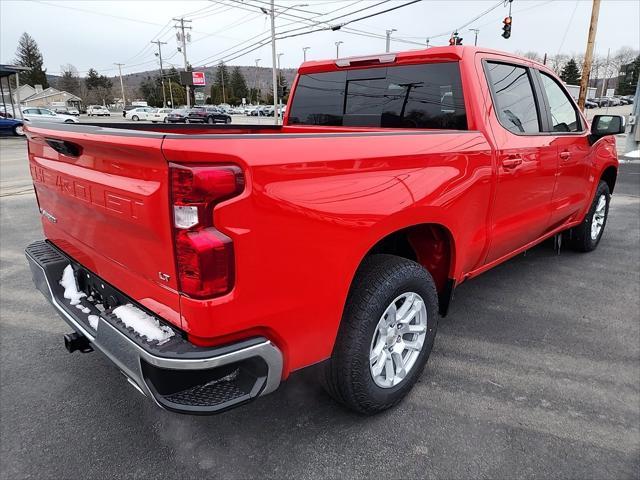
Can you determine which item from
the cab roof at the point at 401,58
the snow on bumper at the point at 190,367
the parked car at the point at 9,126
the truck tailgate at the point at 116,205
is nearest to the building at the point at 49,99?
the parked car at the point at 9,126

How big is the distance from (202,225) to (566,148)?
332 cm

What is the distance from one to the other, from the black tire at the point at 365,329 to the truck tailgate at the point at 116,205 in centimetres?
82

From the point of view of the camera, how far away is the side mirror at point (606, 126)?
4082 mm

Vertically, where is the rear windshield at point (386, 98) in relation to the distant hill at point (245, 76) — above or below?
below

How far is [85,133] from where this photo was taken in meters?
1.92

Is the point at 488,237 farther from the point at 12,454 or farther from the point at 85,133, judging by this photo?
the point at 12,454

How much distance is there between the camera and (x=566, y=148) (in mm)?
3725

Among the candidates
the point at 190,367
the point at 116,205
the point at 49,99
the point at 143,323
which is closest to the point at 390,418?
the point at 190,367

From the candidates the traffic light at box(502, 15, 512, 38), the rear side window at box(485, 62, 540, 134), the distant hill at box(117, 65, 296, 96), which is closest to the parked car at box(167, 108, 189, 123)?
the traffic light at box(502, 15, 512, 38)

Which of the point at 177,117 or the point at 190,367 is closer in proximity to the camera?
the point at 190,367

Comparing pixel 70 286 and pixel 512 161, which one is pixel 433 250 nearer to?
pixel 512 161

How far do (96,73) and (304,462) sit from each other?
410ft

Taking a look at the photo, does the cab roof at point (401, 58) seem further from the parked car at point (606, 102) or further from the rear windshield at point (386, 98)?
the parked car at point (606, 102)

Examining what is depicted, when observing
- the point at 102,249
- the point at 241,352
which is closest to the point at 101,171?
the point at 102,249
